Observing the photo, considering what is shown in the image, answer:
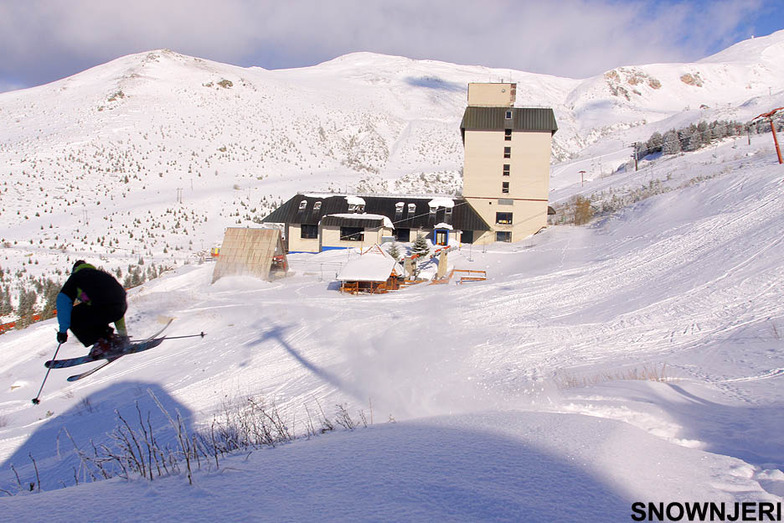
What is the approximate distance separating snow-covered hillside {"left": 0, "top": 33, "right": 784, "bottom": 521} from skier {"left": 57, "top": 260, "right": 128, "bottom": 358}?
1.93 metres

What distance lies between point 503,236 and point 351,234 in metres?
13.7

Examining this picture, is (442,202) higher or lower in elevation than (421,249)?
higher

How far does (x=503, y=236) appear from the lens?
39.5 metres

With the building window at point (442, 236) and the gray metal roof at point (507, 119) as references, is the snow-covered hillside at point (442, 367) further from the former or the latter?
the gray metal roof at point (507, 119)

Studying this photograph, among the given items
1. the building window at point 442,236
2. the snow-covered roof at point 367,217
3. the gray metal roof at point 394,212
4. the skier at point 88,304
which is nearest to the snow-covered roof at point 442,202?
the gray metal roof at point 394,212

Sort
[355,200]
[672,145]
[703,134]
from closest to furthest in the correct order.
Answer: [355,200] < [703,134] < [672,145]

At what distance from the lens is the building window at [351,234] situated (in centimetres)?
3666

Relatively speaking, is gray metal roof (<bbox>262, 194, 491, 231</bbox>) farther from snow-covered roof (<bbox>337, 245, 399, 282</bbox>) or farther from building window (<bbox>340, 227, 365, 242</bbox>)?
snow-covered roof (<bbox>337, 245, 399, 282</bbox>)

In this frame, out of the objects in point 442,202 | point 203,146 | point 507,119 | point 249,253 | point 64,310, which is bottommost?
point 249,253

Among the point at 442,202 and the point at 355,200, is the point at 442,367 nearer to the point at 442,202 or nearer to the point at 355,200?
the point at 442,202

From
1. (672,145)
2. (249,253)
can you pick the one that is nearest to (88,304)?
(249,253)

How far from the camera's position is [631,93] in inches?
4820

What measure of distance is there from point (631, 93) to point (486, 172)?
4273 inches

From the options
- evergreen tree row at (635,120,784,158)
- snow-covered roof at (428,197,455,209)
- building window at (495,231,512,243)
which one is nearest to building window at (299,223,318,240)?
snow-covered roof at (428,197,455,209)
